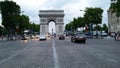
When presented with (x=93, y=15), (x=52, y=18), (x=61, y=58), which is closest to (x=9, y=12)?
(x=93, y=15)

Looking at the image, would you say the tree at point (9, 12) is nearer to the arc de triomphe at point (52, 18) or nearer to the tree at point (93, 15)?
the tree at point (93, 15)

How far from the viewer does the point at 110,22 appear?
176m

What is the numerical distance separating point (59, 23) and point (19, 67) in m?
171

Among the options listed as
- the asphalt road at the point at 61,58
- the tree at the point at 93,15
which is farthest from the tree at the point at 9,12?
the asphalt road at the point at 61,58

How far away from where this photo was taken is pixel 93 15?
12788cm

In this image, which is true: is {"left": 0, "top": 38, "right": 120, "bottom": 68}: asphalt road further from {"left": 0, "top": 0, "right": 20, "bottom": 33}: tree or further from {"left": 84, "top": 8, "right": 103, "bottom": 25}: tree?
{"left": 84, "top": 8, "right": 103, "bottom": 25}: tree

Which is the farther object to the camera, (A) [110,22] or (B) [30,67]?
(A) [110,22]

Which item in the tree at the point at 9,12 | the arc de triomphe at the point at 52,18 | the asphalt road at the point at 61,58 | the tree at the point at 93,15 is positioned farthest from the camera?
the arc de triomphe at the point at 52,18

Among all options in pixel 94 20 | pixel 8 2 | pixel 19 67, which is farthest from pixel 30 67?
pixel 94 20

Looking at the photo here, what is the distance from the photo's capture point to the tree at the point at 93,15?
126m

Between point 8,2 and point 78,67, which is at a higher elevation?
point 8,2

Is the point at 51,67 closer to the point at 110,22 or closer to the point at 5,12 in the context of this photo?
the point at 5,12

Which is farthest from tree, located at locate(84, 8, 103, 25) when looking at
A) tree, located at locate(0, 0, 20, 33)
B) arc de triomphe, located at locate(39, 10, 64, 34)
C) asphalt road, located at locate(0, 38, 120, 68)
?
asphalt road, located at locate(0, 38, 120, 68)

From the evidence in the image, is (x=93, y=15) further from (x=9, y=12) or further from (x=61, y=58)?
(x=61, y=58)
